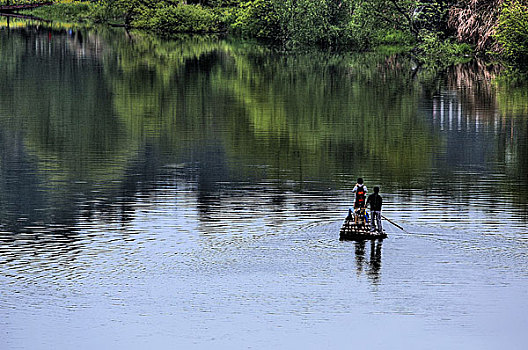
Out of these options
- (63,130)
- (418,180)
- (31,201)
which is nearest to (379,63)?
(63,130)

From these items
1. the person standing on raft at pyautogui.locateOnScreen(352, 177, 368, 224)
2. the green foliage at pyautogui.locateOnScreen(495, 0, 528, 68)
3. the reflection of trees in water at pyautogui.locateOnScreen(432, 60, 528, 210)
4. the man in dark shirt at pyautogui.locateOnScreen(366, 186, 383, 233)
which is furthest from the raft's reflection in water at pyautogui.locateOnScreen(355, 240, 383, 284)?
the green foliage at pyautogui.locateOnScreen(495, 0, 528, 68)

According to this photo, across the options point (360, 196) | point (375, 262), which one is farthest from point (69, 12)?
point (375, 262)

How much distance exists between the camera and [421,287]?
80.8 feet

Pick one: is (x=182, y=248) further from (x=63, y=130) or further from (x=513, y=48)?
(x=513, y=48)

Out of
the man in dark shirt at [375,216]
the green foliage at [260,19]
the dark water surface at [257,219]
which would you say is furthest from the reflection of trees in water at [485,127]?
the green foliage at [260,19]

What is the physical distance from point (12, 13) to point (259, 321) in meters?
175

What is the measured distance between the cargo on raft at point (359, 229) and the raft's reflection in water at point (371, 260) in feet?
0.60

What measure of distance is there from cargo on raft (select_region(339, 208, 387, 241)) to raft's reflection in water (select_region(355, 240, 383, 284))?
0.18 metres

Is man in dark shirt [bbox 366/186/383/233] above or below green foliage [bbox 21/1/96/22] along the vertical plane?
below

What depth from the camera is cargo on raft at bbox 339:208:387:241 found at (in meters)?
29.0

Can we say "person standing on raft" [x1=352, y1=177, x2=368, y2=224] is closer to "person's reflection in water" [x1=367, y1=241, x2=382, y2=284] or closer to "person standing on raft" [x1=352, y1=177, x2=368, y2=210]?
"person standing on raft" [x1=352, y1=177, x2=368, y2=210]

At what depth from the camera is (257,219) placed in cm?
3175

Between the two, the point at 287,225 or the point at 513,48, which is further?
the point at 513,48

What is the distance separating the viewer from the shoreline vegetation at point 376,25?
90.7 metres
